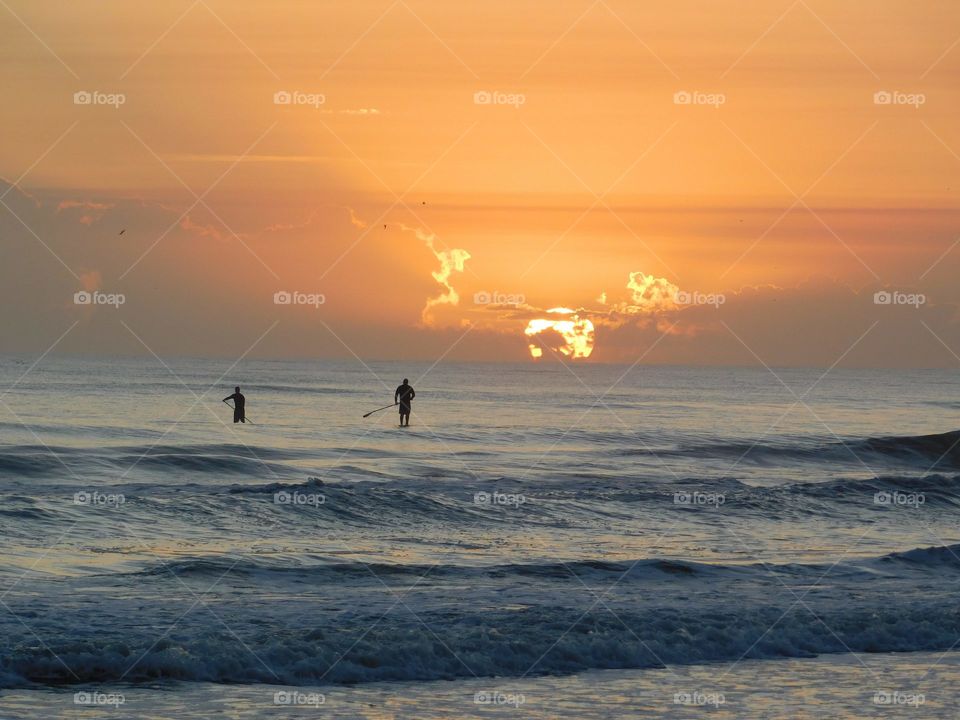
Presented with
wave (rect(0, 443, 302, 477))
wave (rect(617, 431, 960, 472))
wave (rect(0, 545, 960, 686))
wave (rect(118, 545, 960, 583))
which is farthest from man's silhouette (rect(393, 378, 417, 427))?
wave (rect(0, 545, 960, 686))

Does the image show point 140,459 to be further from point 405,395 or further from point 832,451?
point 832,451

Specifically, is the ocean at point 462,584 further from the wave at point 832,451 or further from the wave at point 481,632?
the wave at point 832,451

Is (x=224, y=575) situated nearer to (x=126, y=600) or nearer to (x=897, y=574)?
(x=126, y=600)

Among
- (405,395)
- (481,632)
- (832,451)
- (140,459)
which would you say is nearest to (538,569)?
(481,632)

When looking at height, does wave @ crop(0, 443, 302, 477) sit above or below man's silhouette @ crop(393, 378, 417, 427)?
below

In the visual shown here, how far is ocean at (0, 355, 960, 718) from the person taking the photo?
12.7m

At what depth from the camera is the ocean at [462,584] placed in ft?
41.6

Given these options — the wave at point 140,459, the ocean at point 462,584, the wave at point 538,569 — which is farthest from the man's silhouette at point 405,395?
the wave at point 538,569

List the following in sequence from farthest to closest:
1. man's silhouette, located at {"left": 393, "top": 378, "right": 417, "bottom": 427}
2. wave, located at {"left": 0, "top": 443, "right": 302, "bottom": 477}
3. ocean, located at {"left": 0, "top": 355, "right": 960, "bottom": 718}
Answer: man's silhouette, located at {"left": 393, "top": 378, "right": 417, "bottom": 427} → wave, located at {"left": 0, "top": 443, "right": 302, "bottom": 477} → ocean, located at {"left": 0, "top": 355, "right": 960, "bottom": 718}

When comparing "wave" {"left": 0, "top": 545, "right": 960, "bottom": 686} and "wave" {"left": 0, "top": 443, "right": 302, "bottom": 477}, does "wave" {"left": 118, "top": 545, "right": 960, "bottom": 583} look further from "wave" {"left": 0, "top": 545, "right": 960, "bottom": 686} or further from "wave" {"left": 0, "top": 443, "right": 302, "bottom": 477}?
"wave" {"left": 0, "top": 443, "right": 302, "bottom": 477}

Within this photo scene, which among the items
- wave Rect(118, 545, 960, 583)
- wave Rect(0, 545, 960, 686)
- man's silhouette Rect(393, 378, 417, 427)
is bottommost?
wave Rect(0, 545, 960, 686)

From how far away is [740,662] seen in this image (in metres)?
14.4

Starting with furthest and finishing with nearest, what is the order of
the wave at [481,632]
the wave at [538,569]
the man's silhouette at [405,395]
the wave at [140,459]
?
the man's silhouette at [405,395] < the wave at [140,459] < the wave at [538,569] < the wave at [481,632]

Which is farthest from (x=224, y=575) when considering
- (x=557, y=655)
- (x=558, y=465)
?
(x=558, y=465)
